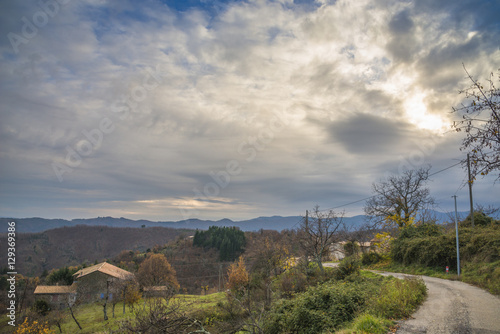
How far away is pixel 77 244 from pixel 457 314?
171643mm

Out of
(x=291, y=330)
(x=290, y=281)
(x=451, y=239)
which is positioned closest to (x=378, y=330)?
(x=291, y=330)

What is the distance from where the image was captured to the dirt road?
822cm

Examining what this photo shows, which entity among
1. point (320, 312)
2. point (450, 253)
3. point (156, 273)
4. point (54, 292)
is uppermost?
point (450, 253)

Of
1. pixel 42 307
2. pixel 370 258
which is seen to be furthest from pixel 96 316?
pixel 370 258

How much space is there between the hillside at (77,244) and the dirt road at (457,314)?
4117 inches

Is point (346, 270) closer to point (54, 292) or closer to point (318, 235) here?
point (318, 235)

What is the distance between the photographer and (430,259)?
22.2m

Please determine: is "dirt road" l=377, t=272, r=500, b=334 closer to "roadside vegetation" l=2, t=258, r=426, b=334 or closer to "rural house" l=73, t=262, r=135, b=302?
"roadside vegetation" l=2, t=258, r=426, b=334

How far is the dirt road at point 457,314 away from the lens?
8219 mm

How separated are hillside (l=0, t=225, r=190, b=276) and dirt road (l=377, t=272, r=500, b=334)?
10457 centimetres

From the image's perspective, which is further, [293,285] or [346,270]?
[293,285]

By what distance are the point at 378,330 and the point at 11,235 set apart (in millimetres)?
20505

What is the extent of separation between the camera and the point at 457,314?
31.2 feet

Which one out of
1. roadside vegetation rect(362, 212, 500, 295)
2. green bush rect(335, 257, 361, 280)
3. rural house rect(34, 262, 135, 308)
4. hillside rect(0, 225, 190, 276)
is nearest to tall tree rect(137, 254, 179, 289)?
rural house rect(34, 262, 135, 308)
